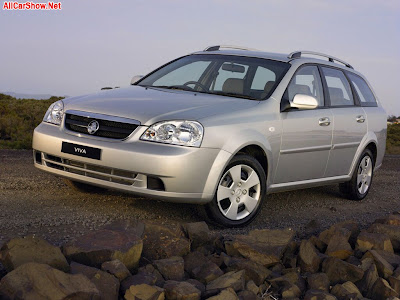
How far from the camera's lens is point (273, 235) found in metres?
4.90

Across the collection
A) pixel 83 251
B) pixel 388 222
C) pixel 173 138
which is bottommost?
pixel 388 222

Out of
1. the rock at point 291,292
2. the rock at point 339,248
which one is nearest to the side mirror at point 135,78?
the rock at point 339,248

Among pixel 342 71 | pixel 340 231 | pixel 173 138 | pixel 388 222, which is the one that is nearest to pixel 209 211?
pixel 173 138

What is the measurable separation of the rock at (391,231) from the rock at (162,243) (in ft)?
6.73

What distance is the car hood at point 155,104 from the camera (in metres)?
5.77

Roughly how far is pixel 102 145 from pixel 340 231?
220cm

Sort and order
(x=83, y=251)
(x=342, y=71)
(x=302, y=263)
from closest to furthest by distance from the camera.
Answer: (x=83, y=251) → (x=302, y=263) → (x=342, y=71)

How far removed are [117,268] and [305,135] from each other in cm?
372

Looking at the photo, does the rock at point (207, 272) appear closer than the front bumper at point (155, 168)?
Yes

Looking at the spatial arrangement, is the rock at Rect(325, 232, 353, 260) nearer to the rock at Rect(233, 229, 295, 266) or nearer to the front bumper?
the rock at Rect(233, 229, 295, 266)

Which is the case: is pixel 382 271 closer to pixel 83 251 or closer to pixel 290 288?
pixel 290 288

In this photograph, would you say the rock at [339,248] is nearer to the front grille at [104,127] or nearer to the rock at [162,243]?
the rock at [162,243]

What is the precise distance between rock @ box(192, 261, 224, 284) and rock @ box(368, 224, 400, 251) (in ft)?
6.97

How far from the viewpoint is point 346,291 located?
13.8 feet
